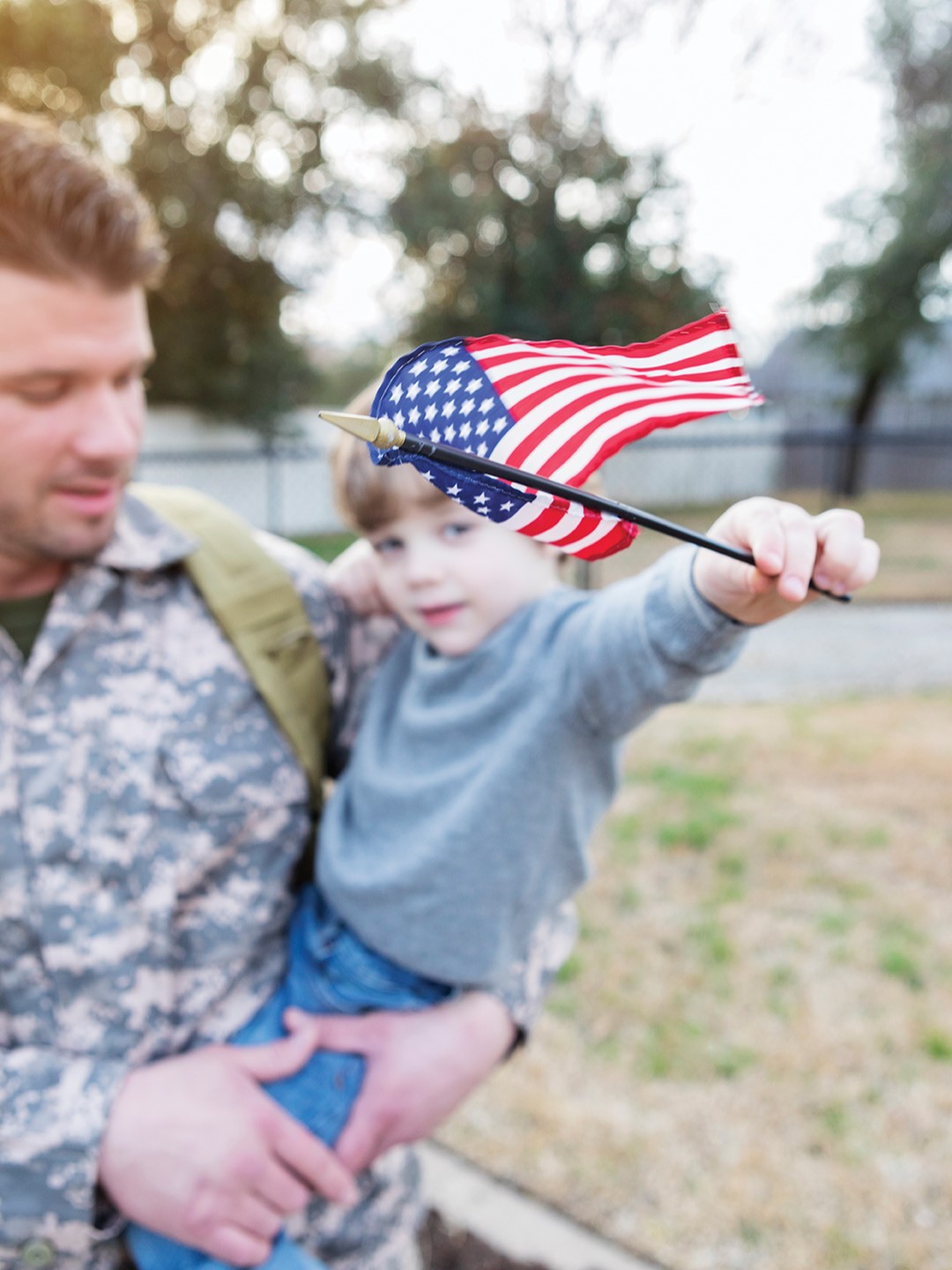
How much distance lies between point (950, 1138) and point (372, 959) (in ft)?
5.96

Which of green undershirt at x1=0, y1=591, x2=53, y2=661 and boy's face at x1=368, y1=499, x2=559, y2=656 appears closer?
boy's face at x1=368, y1=499, x2=559, y2=656

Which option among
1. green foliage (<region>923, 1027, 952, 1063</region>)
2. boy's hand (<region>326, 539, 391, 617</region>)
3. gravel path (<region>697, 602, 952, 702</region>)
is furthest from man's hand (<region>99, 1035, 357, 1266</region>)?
gravel path (<region>697, 602, 952, 702</region>)

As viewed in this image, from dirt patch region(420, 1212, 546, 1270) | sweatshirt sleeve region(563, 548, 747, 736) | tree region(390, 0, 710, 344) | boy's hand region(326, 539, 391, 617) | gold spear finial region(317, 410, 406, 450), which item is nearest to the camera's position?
gold spear finial region(317, 410, 406, 450)

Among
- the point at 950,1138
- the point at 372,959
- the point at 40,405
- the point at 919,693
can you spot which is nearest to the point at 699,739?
the point at 919,693

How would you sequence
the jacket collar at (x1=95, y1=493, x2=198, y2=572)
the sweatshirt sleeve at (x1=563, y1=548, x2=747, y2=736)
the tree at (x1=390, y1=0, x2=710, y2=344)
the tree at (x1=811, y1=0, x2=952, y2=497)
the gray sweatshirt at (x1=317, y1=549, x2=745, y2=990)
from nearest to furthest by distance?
the sweatshirt sleeve at (x1=563, y1=548, x2=747, y2=736) → the gray sweatshirt at (x1=317, y1=549, x2=745, y2=990) → the jacket collar at (x1=95, y1=493, x2=198, y2=572) → the tree at (x1=390, y1=0, x2=710, y2=344) → the tree at (x1=811, y1=0, x2=952, y2=497)

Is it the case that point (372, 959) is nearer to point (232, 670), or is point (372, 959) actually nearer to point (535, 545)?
point (232, 670)

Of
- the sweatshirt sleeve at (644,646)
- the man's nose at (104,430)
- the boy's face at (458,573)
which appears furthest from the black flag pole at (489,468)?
the man's nose at (104,430)

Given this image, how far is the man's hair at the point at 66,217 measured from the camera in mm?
1572

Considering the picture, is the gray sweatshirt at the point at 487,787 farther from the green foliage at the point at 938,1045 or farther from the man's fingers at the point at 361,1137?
the green foliage at the point at 938,1045

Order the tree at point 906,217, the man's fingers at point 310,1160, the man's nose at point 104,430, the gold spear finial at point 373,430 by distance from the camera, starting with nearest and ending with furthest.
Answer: the gold spear finial at point 373,430 → the man's fingers at point 310,1160 → the man's nose at point 104,430 → the tree at point 906,217

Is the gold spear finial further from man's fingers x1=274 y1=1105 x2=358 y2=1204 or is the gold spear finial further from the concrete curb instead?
the concrete curb

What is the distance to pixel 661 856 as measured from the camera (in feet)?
13.9

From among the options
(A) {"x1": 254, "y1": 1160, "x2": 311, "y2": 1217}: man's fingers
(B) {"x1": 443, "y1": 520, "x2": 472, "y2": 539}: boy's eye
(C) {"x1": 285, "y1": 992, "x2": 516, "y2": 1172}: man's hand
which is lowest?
(A) {"x1": 254, "y1": 1160, "x2": 311, "y2": 1217}: man's fingers

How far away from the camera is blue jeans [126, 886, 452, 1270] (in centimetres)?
153
